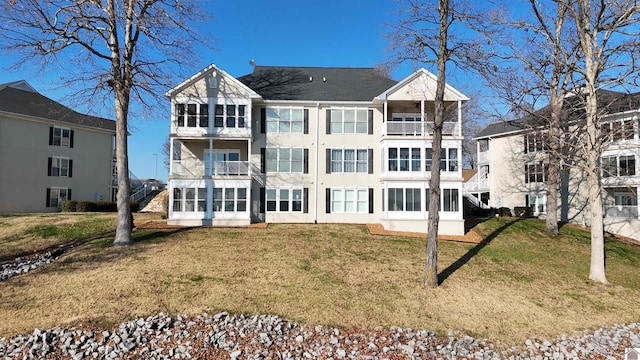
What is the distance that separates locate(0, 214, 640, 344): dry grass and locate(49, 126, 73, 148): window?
17.5 metres

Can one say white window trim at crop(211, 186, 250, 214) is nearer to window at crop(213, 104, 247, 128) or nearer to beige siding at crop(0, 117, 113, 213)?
window at crop(213, 104, 247, 128)

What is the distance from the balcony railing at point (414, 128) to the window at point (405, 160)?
106 centimetres

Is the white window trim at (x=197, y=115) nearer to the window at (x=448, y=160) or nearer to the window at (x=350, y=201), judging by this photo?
the window at (x=350, y=201)

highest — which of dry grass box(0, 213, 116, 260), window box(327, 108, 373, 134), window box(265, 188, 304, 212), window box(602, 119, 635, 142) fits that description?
window box(327, 108, 373, 134)

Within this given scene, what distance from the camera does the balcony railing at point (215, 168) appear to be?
19734mm

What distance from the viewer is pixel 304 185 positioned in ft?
68.1

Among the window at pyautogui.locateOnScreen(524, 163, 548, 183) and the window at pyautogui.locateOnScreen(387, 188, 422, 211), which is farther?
the window at pyautogui.locateOnScreen(524, 163, 548, 183)

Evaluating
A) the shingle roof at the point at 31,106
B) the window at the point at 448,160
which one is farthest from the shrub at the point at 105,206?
the window at the point at 448,160

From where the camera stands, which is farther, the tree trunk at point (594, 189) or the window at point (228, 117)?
the window at point (228, 117)

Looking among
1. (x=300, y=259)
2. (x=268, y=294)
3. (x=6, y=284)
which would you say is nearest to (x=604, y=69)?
(x=300, y=259)

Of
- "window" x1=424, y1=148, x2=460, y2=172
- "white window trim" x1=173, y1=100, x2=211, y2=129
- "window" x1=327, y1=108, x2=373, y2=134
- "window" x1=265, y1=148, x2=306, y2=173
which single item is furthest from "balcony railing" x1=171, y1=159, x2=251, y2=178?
"window" x1=424, y1=148, x2=460, y2=172

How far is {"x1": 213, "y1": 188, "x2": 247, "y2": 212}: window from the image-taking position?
63.7 feet

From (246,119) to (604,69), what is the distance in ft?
53.5

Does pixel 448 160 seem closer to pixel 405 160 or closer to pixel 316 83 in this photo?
pixel 405 160
